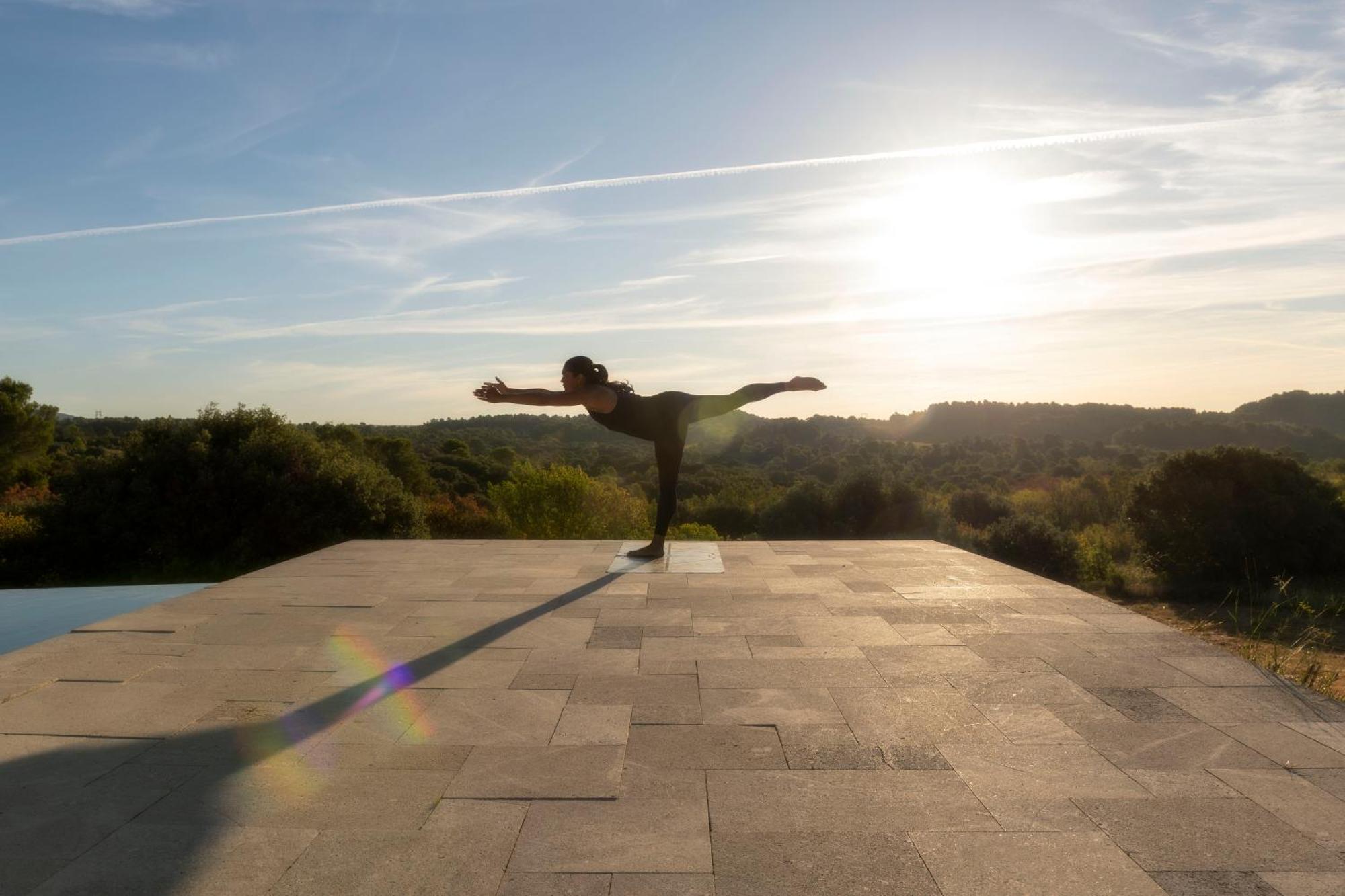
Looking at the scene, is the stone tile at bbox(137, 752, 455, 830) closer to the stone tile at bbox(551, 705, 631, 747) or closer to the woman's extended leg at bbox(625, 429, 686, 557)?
the stone tile at bbox(551, 705, 631, 747)

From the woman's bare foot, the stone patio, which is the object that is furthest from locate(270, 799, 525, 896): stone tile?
the woman's bare foot

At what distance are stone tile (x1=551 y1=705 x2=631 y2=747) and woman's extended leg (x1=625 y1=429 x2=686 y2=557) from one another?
3.05m

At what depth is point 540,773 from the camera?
2.44m

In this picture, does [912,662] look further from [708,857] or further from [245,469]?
[245,469]

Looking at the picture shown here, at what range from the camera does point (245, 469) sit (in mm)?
13859

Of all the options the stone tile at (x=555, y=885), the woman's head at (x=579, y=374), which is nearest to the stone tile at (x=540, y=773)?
the stone tile at (x=555, y=885)

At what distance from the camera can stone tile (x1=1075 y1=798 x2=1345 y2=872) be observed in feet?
6.39

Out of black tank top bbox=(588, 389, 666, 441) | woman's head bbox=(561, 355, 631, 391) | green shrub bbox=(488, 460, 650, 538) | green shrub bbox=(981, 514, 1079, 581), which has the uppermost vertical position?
woman's head bbox=(561, 355, 631, 391)

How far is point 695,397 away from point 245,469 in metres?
10.6

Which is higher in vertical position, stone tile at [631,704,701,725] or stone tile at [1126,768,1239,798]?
stone tile at [631,704,701,725]

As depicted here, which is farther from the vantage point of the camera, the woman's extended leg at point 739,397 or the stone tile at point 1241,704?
the woman's extended leg at point 739,397

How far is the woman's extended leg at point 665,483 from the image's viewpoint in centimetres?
598

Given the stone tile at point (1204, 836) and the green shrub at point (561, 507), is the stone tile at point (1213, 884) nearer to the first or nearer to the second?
the stone tile at point (1204, 836)

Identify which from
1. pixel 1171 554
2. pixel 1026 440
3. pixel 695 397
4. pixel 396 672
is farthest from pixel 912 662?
pixel 1026 440
